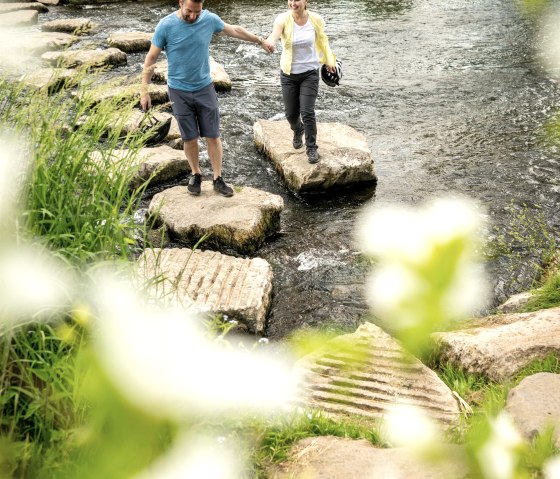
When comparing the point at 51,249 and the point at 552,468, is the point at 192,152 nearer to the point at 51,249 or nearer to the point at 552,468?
the point at 51,249

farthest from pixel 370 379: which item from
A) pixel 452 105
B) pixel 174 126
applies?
pixel 452 105

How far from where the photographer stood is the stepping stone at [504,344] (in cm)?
362

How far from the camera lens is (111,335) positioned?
63cm

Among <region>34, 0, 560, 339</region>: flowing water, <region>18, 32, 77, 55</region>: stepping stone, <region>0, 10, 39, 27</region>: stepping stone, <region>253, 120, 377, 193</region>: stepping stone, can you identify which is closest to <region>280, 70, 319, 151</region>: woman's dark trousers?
<region>253, 120, 377, 193</region>: stepping stone

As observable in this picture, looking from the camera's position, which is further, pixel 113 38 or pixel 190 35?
pixel 113 38

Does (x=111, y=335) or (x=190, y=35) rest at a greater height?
(x=111, y=335)

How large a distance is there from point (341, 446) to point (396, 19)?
1264cm

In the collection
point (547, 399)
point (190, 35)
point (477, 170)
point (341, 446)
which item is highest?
point (190, 35)

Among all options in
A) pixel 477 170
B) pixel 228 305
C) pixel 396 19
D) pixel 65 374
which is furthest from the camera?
pixel 396 19

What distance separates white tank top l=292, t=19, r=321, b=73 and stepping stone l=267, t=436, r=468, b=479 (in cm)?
448

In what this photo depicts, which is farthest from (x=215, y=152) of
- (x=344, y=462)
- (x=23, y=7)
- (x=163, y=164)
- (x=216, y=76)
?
(x=23, y=7)

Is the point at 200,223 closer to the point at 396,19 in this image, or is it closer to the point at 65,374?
the point at 65,374

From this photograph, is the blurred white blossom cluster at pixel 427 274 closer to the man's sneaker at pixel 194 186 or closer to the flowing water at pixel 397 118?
the flowing water at pixel 397 118

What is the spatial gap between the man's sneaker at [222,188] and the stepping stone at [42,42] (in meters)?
6.53
